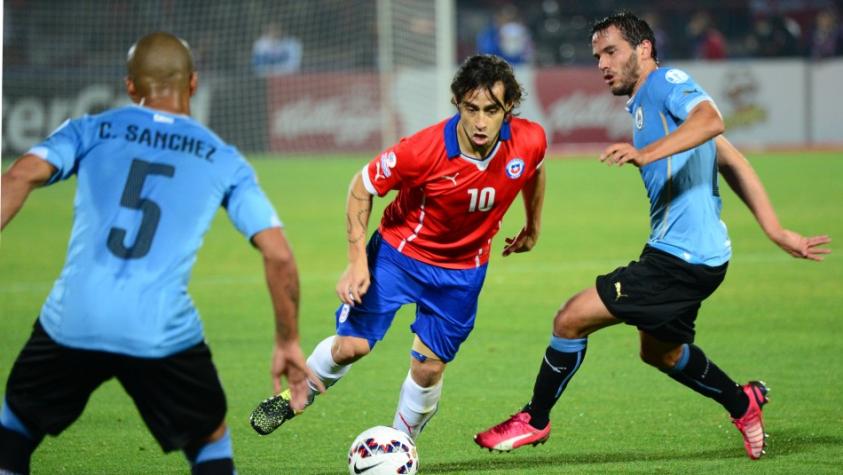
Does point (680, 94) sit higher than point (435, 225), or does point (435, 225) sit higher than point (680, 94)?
point (680, 94)

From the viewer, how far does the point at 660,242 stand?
546 centimetres

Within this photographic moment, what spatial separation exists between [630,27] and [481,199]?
104cm

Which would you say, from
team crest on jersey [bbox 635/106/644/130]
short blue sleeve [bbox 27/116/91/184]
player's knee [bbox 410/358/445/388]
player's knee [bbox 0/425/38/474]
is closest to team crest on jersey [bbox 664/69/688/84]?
team crest on jersey [bbox 635/106/644/130]

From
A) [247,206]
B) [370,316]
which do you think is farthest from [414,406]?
[247,206]

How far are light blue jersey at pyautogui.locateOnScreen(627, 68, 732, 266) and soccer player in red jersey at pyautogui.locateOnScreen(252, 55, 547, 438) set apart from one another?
55cm

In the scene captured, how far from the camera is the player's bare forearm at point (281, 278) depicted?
3.82 metres

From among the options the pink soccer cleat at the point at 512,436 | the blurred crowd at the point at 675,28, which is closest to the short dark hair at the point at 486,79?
the pink soccer cleat at the point at 512,436

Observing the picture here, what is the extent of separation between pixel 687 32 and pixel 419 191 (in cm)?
2467

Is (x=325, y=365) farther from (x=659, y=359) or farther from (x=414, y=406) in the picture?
(x=659, y=359)

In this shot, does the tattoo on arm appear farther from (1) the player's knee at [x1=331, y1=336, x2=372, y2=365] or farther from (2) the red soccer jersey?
(1) the player's knee at [x1=331, y1=336, x2=372, y2=365]

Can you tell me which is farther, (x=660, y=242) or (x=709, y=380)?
(x=709, y=380)

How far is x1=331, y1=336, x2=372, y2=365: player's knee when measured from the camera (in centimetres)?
567

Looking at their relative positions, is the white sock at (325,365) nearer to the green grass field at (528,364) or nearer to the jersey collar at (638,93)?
the green grass field at (528,364)

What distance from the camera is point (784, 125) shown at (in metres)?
24.7
